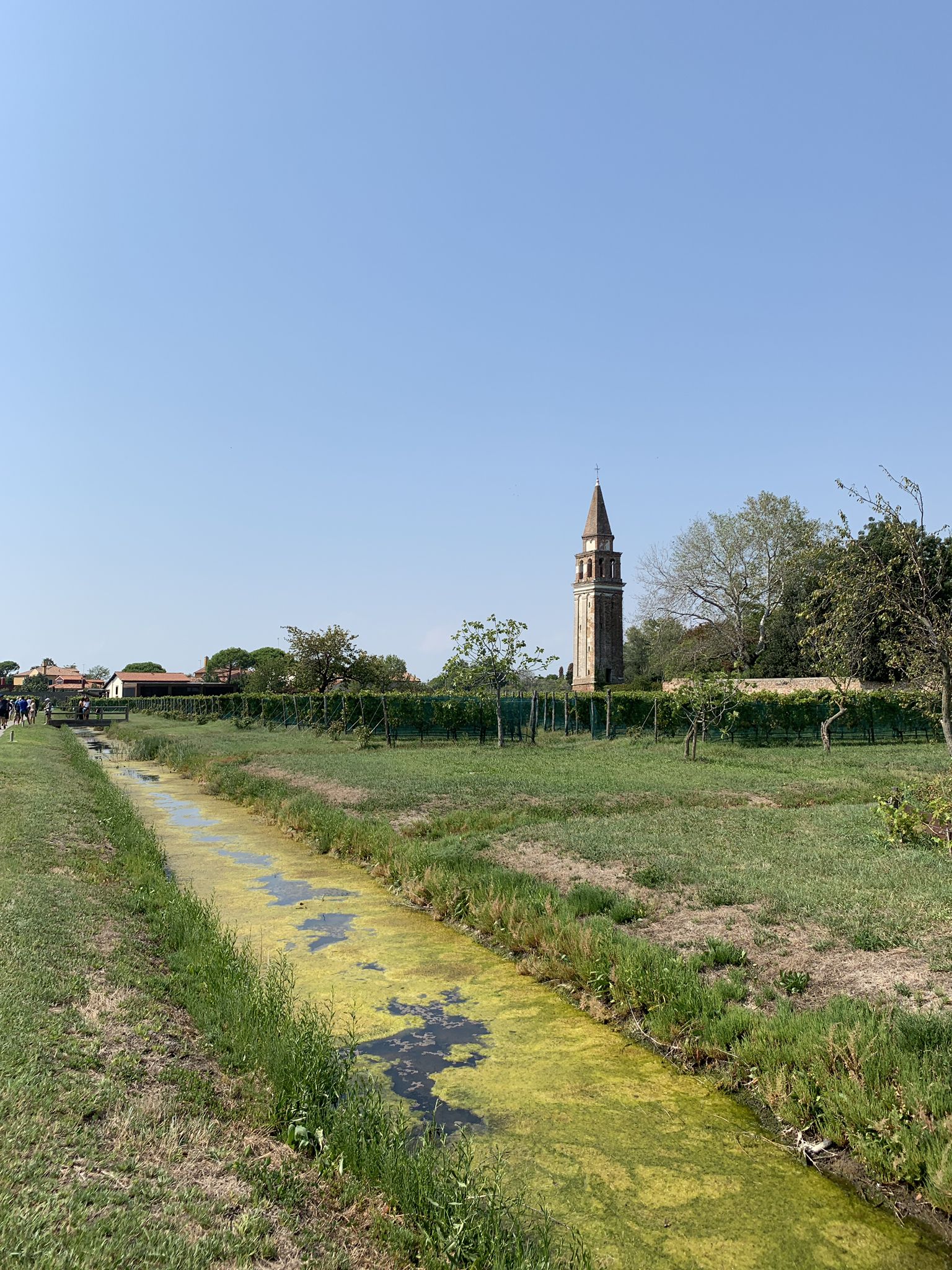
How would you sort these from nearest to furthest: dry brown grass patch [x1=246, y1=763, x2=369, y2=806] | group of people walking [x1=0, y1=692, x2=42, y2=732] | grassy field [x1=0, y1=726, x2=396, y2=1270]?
grassy field [x1=0, y1=726, x2=396, y2=1270]
dry brown grass patch [x1=246, y1=763, x2=369, y2=806]
group of people walking [x1=0, y1=692, x2=42, y2=732]

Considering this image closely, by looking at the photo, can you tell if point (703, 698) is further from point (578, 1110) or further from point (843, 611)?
point (578, 1110)

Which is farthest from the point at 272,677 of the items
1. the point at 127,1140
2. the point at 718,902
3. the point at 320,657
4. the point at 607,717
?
the point at 127,1140

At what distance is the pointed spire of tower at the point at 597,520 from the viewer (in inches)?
3253

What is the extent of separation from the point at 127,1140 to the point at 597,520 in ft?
264

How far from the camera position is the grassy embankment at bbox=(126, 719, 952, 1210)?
5.53m

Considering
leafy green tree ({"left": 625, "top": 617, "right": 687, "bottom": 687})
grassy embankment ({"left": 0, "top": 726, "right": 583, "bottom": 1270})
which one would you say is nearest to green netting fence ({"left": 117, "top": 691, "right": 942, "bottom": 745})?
leafy green tree ({"left": 625, "top": 617, "right": 687, "bottom": 687})

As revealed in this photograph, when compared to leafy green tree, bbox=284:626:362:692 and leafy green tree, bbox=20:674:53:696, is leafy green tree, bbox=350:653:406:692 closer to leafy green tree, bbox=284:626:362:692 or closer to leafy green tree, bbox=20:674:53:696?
leafy green tree, bbox=284:626:362:692

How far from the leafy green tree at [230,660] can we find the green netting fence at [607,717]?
310 feet

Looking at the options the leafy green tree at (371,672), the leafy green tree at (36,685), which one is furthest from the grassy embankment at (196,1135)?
the leafy green tree at (36,685)

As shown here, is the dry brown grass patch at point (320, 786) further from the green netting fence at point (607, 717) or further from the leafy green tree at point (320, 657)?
the leafy green tree at point (320, 657)

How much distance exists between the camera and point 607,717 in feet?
115

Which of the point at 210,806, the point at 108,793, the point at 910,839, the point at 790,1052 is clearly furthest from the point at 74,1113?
the point at 210,806

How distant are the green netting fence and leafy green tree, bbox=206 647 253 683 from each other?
94.4 meters

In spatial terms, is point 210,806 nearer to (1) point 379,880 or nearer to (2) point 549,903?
(1) point 379,880
